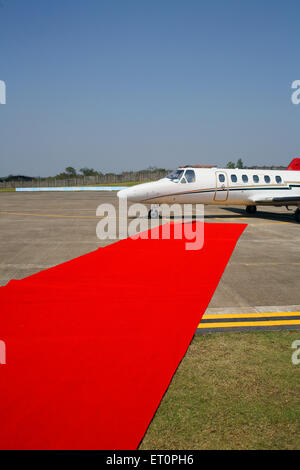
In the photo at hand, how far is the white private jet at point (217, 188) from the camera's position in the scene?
599 inches

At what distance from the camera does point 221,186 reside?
1595 cm

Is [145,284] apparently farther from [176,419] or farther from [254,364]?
[176,419]

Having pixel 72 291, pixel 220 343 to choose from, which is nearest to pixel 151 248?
pixel 72 291

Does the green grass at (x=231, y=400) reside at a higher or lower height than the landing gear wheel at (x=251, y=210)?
lower

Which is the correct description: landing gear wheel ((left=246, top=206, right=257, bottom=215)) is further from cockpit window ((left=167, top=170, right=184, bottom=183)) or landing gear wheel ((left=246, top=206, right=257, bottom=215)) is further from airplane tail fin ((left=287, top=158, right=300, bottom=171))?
airplane tail fin ((left=287, top=158, right=300, bottom=171))

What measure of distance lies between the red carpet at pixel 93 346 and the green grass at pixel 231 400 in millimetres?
164

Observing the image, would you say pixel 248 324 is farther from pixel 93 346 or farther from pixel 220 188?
pixel 220 188

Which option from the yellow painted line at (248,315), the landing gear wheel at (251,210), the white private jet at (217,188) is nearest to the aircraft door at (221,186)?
the white private jet at (217,188)

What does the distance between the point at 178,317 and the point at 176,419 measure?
2.06 metres

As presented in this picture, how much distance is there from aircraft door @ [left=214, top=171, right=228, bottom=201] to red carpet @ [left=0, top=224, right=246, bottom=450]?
9.05 meters

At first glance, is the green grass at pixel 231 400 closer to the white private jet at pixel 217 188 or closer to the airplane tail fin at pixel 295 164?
the white private jet at pixel 217 188

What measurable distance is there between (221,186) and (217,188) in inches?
9.7

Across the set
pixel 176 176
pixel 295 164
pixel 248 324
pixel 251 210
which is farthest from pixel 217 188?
pixel 248 324

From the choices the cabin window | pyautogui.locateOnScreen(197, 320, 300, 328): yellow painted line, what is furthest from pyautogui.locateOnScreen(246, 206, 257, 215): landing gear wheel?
pyautogui.locateOnScreen(197, 320, 300, 328): yellow painted line
